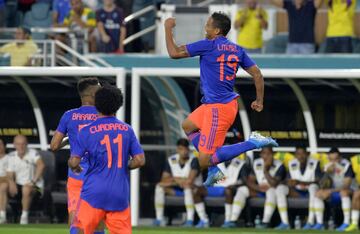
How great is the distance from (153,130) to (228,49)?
865 cm

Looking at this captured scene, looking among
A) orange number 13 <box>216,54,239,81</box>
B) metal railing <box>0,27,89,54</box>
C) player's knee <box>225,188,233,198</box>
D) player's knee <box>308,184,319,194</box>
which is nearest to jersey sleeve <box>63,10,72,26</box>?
metal railing <box>0,27,89,54</box>

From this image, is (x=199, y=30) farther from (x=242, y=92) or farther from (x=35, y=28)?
(x=35, y=28)

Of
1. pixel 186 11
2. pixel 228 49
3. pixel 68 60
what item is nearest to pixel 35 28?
pixel 68 60

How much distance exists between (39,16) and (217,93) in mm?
9128

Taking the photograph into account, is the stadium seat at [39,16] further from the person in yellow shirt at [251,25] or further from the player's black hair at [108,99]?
the player's black hair at [108,99]

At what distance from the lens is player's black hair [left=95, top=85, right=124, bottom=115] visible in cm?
998

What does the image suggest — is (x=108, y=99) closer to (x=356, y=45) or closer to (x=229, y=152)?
(x=229, y=152)

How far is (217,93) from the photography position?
42.2 feet

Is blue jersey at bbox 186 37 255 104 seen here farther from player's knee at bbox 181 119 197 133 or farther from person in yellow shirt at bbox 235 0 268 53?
person in yellow shirt at bbox 235 0 268 53

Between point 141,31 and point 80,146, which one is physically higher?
point 141,31

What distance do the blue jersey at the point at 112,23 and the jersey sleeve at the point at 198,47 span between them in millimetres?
8106

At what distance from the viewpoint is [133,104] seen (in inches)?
754

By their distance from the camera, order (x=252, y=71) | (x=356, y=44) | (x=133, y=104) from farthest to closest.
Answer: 1. (x=356, y=44)
2. (x=133, y=104)
3. (x=252, y=71)

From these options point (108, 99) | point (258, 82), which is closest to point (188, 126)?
point (258, 82)
